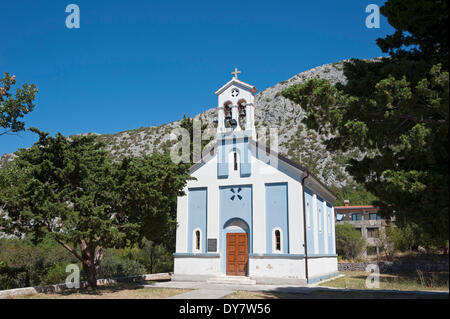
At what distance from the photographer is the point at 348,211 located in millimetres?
51938

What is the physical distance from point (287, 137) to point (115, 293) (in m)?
59.0

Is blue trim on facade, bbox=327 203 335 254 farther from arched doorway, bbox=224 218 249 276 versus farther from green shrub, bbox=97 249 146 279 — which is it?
green shrub, bbox=97 249 146 279

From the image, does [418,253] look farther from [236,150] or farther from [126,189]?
[126,189]

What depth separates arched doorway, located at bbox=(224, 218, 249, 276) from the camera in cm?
1969

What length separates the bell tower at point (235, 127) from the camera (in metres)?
20.7

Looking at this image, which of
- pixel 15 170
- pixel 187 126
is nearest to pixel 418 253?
pixel 187 126

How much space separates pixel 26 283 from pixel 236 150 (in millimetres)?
12866

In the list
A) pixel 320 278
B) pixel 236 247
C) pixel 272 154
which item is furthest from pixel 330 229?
pixel 272 154

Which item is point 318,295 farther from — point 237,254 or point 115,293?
point 115,293

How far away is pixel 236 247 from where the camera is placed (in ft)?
65.6

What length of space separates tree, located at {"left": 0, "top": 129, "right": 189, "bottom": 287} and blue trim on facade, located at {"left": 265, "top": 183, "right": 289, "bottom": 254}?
5497 mm
